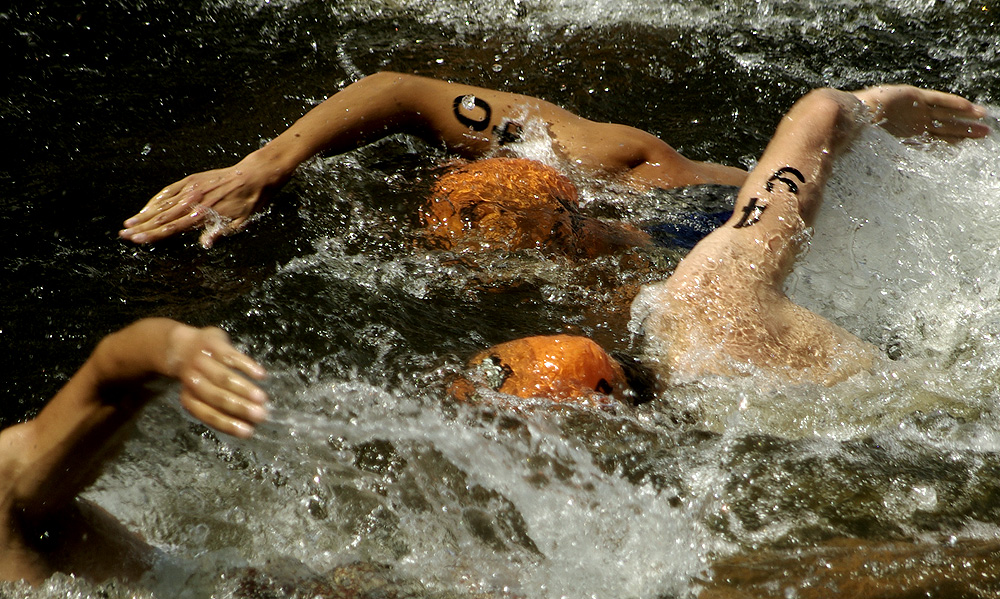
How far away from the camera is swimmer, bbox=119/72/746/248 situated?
2.53 m

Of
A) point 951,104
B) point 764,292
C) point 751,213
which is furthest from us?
point 951,104

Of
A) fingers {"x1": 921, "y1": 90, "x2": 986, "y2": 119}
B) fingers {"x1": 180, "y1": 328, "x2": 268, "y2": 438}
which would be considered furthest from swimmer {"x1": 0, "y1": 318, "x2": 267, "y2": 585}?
fingers {"x1": 921, "y1": 90, "x2": 986, "y2": 119}

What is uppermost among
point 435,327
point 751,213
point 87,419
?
point 87,419

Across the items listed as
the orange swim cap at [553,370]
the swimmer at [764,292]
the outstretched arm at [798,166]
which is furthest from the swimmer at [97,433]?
the outstretched arm at [798,166]

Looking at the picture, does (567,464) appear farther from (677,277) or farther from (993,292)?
(993,292)

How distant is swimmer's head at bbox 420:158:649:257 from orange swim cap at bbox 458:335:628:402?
61 centimetres

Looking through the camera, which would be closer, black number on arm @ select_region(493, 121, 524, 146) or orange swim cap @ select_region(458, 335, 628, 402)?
orange swim cap @ select_region(458, 335, 628, 402)

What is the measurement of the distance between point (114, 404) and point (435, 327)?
3.46 feet

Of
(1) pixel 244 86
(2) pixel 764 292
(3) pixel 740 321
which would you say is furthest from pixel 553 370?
(1) pixel 244 86

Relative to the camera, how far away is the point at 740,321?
2133mm

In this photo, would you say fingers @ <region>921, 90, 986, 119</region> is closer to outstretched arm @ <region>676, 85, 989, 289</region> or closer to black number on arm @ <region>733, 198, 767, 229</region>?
outstretched arm @ <region>676, 85, 989, 289</region>

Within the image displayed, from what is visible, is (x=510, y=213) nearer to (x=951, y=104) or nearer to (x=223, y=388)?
(x=223, y=388)

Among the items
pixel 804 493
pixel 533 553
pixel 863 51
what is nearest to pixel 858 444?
pixel 804 493

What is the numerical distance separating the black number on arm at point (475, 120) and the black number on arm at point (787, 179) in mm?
1023
